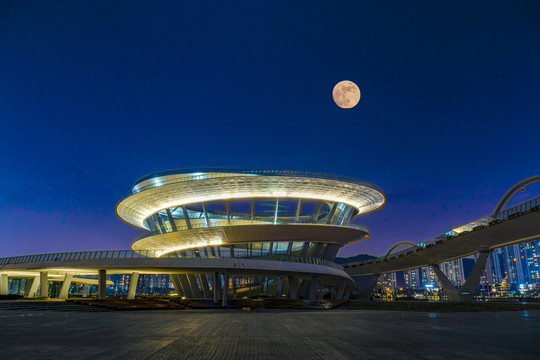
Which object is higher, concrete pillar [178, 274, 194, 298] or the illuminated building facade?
the illuminated building facade

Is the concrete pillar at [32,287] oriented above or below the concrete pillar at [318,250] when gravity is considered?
below

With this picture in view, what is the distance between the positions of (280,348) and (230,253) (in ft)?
133

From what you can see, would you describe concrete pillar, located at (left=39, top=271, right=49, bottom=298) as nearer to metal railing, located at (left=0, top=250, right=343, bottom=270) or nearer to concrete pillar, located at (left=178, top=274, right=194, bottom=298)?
metal railing, located at (left=0, top=250, right=343, bottom=270)

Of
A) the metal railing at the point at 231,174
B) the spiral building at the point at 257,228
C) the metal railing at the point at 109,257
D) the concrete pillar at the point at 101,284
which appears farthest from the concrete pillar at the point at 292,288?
the concrete pillar at the point at 101,284

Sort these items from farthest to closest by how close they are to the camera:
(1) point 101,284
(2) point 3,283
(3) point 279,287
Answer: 1. (2) point 3,283
2. (3) point 279,287
3. (1) point 101,284

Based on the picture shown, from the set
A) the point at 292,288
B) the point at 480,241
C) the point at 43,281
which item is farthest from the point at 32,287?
the point at 480,241

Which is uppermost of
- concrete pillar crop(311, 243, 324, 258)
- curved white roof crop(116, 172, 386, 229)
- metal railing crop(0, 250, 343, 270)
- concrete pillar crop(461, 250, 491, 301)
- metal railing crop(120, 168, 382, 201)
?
metal railing crop(120, 168, 382, 201)

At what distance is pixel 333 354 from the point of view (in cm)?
770

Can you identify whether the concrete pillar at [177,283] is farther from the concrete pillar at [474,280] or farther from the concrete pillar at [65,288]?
the concrete pillar at [474,280]

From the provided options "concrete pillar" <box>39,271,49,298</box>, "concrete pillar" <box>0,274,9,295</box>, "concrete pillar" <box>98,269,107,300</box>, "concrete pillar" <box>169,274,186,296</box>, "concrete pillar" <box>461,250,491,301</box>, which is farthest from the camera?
"concrete pillar" <box>169,274,186,296</box>

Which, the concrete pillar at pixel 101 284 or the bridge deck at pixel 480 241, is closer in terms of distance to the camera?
the bridge deck at pixel 480 241

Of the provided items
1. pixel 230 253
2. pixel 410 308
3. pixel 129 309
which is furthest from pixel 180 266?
pixel 410 308

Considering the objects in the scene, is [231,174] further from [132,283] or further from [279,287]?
[132,283]

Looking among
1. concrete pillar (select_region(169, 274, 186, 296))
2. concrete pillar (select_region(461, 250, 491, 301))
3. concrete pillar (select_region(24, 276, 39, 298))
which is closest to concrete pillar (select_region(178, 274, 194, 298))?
concrete pillar (select_region(169, 274, 186, 296))
